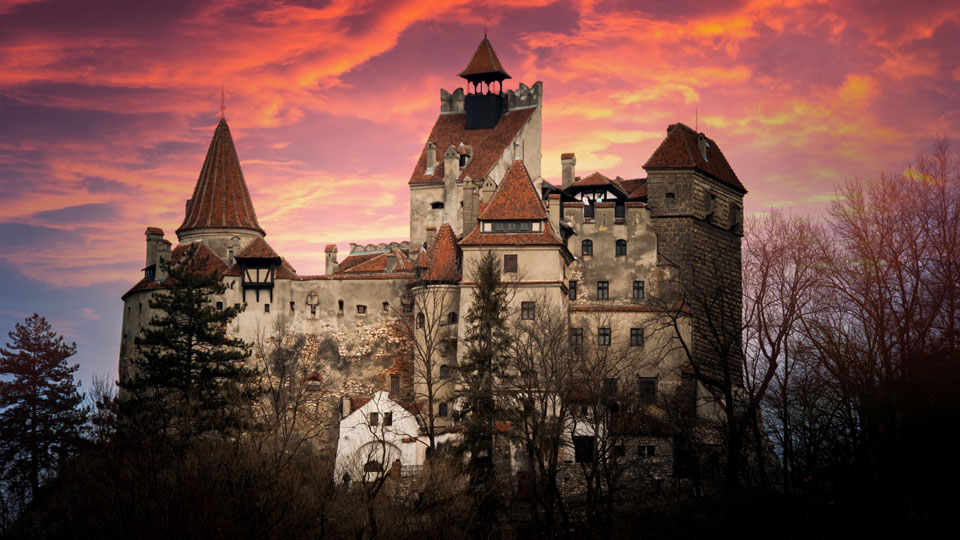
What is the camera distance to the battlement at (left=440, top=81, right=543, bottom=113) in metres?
82.9

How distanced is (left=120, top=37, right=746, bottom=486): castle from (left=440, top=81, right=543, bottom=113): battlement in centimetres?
384

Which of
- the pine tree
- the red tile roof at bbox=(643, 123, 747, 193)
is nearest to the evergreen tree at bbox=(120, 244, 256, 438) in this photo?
the pine tree

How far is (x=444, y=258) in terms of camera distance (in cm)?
6681

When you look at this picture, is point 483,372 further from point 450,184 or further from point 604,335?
point 450,184

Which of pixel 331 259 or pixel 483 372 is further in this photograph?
pixel 331 259

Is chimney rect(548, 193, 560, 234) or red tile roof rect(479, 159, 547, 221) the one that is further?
chimney rect(548, 193, 560, 234)

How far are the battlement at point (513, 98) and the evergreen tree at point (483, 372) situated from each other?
2293 cm

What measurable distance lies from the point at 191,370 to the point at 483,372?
1618cm

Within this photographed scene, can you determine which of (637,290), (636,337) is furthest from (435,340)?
(637,290)

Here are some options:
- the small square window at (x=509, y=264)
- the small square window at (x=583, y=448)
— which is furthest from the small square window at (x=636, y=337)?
the small square window at (x=583, y=448)

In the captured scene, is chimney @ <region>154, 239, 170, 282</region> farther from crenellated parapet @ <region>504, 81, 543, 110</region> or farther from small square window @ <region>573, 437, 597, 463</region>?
small square window @ <region>573, 437, 597, 463</region>

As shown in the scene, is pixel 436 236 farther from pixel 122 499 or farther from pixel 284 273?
pixel 122 499

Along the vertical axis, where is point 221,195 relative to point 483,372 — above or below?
above

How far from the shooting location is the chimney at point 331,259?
76244mm
